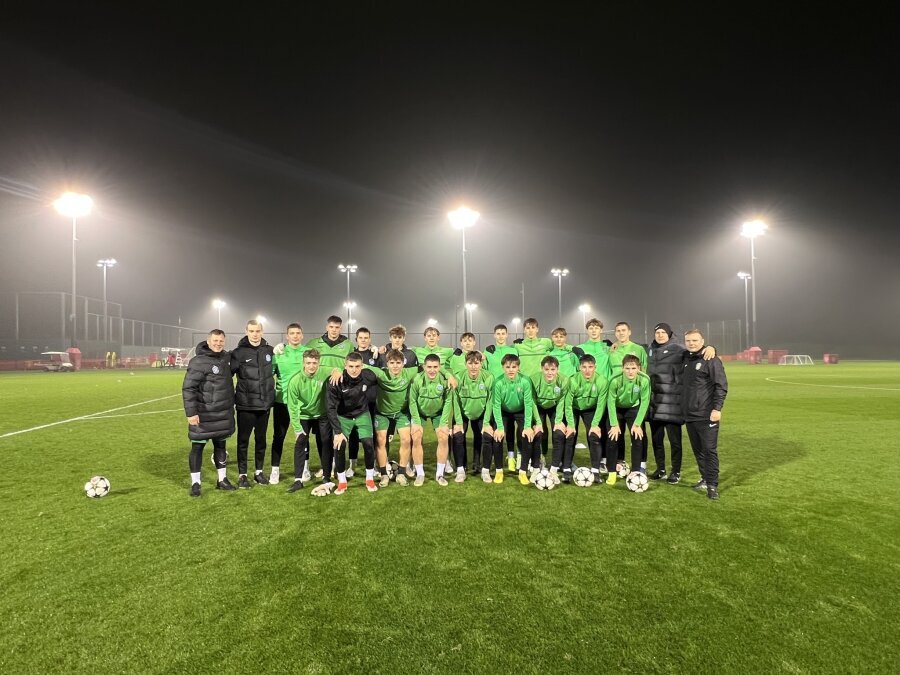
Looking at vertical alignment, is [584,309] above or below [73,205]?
below

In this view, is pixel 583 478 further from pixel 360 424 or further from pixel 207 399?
pixel 207 399

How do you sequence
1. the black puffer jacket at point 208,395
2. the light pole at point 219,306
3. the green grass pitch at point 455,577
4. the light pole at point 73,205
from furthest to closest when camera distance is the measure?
1. the light pole at point 219,306
2. the light pole at point 73,205
3. the black puffer jacket at point 208,395
4. the green grass pitch at point 455,577

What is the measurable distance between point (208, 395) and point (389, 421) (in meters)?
2.15

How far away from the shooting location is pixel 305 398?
5.55m

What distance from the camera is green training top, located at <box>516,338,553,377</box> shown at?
6.90m

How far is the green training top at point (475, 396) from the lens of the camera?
5832mm

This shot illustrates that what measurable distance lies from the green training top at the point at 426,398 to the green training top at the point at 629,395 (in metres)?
1.93

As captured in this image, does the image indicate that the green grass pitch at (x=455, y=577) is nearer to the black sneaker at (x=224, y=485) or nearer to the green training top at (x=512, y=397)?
the black sneaker at (x=224, y=485)

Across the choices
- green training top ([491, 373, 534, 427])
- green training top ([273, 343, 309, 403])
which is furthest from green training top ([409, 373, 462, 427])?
green training top ([273, 343, 309, 403])

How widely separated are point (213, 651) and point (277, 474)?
334 centimetres

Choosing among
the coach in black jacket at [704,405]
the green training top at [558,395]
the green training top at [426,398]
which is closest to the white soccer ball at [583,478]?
the green training top at [558,395]

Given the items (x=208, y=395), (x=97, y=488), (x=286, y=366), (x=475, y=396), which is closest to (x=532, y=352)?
(x=475, y=396)

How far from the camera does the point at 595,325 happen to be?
21.8ft

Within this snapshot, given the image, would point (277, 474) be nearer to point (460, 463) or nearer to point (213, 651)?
point (460, 463)
